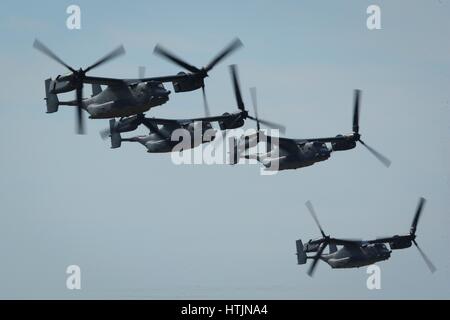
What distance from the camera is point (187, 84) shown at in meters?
139

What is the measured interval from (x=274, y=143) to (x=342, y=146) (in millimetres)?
8548

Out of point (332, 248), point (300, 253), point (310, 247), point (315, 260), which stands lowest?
point (315, 260)

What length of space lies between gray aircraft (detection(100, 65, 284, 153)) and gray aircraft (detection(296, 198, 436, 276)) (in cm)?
2595

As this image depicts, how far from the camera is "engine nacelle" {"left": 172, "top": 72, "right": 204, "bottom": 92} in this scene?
138m

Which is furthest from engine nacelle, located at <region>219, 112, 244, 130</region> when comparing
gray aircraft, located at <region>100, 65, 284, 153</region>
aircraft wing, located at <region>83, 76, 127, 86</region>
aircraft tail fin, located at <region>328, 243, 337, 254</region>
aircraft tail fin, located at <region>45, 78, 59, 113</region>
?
aircraft tail fin, located at <region>328, 243, 337, 254</region>

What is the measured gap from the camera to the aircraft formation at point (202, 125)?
138 metres

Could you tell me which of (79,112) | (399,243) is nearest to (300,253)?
(399,243)

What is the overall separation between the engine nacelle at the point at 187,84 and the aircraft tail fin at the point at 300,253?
43536 millimetres

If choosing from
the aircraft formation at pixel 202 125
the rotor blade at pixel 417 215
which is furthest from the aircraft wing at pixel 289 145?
the rotor blade at pixel 417 215

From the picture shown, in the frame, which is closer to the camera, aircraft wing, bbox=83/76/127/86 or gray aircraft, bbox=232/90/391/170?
aircraft wing, bbox=83/76/127/86

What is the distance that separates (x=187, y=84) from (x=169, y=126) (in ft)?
59.3

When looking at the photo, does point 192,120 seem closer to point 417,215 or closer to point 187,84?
point 187,84

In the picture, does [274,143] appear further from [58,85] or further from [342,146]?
[58,85]

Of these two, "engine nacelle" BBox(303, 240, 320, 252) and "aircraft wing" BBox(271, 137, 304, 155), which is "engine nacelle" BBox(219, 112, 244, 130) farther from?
"engine nacelle" BBox(303, 240, 320, 252)
